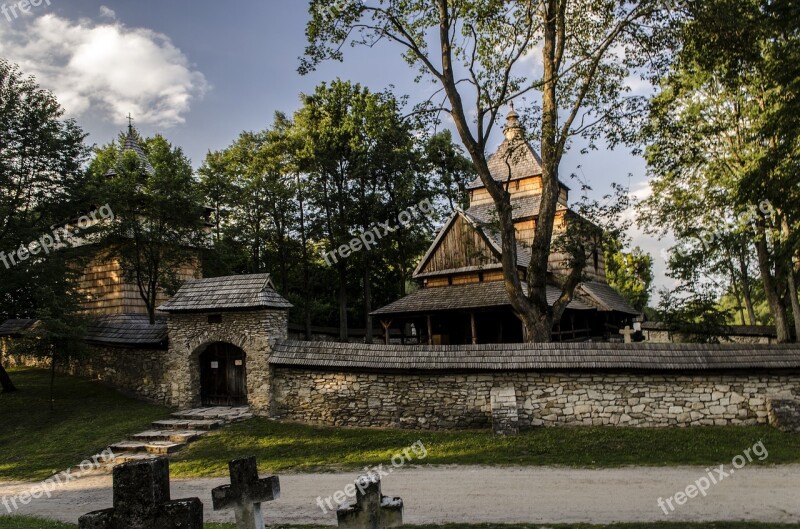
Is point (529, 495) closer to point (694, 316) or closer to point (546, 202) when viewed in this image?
point (546, 202)

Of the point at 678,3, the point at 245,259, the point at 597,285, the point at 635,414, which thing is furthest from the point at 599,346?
the point at 245,259

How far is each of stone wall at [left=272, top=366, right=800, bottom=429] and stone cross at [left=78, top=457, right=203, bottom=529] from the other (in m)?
10.3

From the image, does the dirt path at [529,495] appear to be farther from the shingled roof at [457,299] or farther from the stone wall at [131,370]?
the shingled roof at [457,299]

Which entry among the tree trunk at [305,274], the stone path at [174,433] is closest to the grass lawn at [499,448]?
the stone path at [174,433]

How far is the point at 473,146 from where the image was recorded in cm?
1486

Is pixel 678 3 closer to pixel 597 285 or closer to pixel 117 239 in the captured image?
pixel 597 285

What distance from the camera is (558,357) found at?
1245cm

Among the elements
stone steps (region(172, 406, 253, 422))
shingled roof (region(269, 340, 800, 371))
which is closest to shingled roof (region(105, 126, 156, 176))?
stone steps (region(172, 406, 253, 422))

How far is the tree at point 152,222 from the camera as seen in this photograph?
20.3m

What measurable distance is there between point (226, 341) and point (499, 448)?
28.6 feet

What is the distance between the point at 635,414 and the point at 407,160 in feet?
63.4

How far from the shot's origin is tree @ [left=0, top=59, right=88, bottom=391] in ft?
56.9

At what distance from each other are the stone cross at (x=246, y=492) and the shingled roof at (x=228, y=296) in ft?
31.8

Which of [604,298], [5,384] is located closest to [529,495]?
[604,298]
